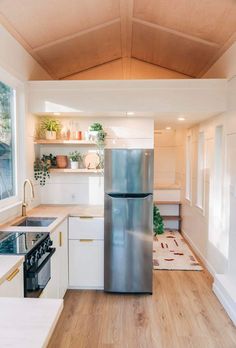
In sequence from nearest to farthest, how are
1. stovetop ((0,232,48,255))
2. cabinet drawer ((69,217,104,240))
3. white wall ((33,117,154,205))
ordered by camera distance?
stovetop ((0,232,48,255)) < cabinet drawer ((69,217,104,240)) < white wall ((33,117,154,205))

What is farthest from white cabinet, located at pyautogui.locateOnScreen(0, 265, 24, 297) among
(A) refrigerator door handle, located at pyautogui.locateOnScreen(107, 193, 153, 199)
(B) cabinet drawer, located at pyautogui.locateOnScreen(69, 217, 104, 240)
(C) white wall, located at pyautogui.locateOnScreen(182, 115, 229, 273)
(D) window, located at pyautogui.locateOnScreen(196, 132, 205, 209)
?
(D) window, located at pyautogui.locateOnScreen(196, 132, 205, 209)

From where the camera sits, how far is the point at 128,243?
303cm

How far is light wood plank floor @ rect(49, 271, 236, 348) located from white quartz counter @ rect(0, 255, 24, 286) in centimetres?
103

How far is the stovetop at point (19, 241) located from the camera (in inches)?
72.8

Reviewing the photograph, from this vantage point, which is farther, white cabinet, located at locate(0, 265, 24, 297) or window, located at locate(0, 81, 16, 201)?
window, located at locate(0, 81, 16, 201)

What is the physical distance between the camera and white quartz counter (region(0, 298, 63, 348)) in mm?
867

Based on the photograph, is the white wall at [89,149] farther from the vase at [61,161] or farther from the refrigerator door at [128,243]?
the refrigerator door at [128,243]

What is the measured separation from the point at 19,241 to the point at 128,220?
128 centimetres

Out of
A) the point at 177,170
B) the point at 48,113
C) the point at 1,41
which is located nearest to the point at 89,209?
the point at 48,113

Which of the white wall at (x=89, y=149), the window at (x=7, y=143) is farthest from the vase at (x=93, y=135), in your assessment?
the window at (x=7, y=143)

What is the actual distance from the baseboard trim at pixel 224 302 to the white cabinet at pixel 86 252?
129cm

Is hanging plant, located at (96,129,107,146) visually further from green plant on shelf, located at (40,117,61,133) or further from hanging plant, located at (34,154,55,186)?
hanging plant, located at (34,154,55,186)

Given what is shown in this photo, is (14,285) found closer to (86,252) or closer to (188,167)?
(86,252)

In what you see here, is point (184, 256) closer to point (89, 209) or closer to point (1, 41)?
point (89, 209)
